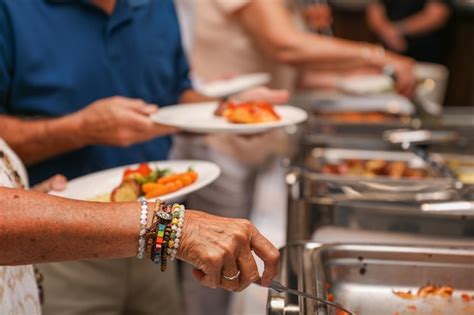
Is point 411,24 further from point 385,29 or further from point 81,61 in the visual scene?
point 81,61

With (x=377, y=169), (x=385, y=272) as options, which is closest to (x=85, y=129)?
(x=385, y=272)

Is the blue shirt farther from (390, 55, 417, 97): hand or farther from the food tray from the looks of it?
(390, 55, 417, 97): hand

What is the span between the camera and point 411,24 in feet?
14.9

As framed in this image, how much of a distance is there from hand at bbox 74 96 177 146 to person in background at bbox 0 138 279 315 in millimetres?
467

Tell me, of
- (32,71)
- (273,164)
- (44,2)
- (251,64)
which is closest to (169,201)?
(32,71)

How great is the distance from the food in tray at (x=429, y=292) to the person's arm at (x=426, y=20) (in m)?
3.84

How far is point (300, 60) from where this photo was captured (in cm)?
205

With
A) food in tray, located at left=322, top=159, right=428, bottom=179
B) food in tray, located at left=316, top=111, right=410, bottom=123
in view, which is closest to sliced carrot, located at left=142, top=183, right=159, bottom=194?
food in tray, located at left=322, top=159, right=428, bottom=179

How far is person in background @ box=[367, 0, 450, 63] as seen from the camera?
14.9 ft

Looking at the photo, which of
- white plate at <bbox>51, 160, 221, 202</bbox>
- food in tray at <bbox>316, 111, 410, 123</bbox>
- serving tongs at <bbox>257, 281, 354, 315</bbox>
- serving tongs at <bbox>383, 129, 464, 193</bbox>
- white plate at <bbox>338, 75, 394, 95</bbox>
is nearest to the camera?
serving tongs at <bbox>257, 281, 354, 315</bbox>

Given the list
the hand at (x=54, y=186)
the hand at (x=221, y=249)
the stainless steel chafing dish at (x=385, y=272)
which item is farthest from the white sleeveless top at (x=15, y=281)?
the stainless steel chafing dish at (x=385, y=272)

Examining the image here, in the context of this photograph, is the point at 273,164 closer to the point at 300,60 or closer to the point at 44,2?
the point at 300,60

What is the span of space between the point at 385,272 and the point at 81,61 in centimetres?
77

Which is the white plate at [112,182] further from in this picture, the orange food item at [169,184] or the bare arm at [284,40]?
the bare arm at [284,40]
